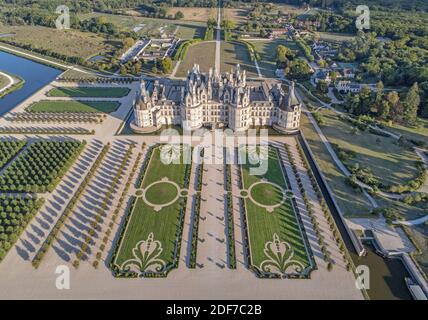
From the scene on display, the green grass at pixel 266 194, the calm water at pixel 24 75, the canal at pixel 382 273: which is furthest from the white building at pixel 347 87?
the calm water at pixel 24 75

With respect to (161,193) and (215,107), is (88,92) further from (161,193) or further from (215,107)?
(161,193)

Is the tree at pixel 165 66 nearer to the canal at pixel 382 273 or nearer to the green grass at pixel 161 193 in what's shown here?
the green grass at pixel 161 193

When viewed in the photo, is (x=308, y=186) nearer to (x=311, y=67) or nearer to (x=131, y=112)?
(x=131, y=112)

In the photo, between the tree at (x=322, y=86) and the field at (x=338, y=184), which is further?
the tree at (x=322, y=86)

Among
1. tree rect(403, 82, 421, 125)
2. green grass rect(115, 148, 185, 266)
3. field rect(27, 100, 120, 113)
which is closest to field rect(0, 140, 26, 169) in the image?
field rect(27, 100, 120, 113)

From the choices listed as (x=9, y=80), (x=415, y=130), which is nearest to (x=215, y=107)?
(x=415, y=130)

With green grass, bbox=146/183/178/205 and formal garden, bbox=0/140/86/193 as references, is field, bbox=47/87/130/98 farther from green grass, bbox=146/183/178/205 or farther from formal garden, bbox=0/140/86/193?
green grass, bbox=146/183/178/205
